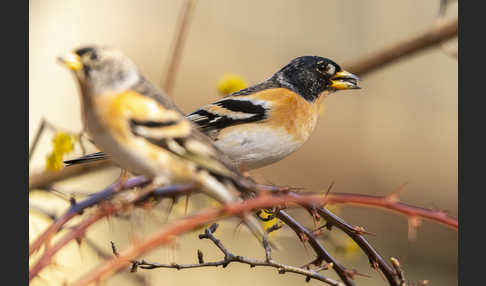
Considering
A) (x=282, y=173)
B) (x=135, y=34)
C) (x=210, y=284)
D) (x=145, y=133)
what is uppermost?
(x=135, y=34)

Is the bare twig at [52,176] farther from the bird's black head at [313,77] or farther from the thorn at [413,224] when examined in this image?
the thorn at [413,224]

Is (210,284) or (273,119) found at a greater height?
(273,119)

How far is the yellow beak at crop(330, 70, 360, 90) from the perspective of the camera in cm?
139

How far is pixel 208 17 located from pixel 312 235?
11.2 feet

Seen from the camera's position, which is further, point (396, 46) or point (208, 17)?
point (208, 17)

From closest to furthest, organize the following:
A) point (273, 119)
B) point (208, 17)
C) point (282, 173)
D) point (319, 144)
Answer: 1. point (273, 119)
2. point (282, 173)
3. point (208, 17)
4. point (319, 144)

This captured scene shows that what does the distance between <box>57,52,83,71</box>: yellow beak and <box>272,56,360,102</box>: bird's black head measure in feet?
2.22

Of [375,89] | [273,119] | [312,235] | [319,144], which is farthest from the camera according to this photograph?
[375,89]

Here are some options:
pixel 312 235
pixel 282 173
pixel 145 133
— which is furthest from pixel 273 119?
pixel 282 173

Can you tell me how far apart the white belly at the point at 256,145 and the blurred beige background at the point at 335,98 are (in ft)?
4.38

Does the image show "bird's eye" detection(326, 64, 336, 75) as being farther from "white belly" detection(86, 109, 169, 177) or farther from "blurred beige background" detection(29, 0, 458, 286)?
"blurred beige background" detection(29, 0, 458, 286)

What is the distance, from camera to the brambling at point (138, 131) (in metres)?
0.88

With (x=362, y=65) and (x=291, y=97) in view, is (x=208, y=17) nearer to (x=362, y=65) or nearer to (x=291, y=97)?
(x=362, y=65)

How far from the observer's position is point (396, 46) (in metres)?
2.17
